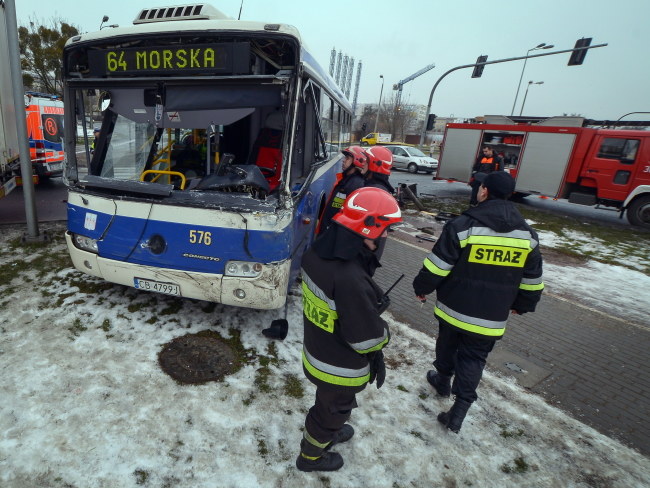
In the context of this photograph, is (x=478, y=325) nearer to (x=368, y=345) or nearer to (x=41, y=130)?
(x=368, y=345)

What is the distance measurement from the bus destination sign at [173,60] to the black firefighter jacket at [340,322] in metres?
2.26

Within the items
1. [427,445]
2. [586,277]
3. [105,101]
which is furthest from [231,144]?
[586,277]

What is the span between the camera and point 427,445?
2854 mm

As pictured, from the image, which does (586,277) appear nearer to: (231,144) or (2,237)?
(231,144)

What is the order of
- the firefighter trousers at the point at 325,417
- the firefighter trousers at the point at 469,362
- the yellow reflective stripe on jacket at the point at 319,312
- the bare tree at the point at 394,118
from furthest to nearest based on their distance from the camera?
the bare tree at the point at 394,118 < the firefighter trousers at the point at 469,362 < the firefighter trousers at the point at 325,417 < the yellow reflective stripe on jacket at the point at 319,312

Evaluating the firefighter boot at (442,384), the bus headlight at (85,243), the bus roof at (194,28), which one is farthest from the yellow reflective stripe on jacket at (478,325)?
the bus headlight at (85,243)

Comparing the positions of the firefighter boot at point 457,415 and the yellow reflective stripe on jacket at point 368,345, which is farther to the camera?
the firefighter boot at point 457,415

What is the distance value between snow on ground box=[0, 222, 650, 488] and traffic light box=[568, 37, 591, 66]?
50.9 ft

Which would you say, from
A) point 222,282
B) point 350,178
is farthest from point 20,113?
point 350,178

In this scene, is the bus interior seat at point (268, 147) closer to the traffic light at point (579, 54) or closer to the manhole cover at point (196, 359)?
the manhole cover at point (196, 359)

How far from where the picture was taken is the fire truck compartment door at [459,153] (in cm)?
A: 1569

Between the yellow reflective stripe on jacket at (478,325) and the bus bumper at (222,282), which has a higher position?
the yellow reflective stripe on jacket at (478,325)

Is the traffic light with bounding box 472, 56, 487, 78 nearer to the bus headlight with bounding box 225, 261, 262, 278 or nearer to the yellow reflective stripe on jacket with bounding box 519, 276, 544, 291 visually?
the yellow reflective stripe on jacket with bounding box 519, 276, 544, 291

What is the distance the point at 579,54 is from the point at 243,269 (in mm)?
16890
